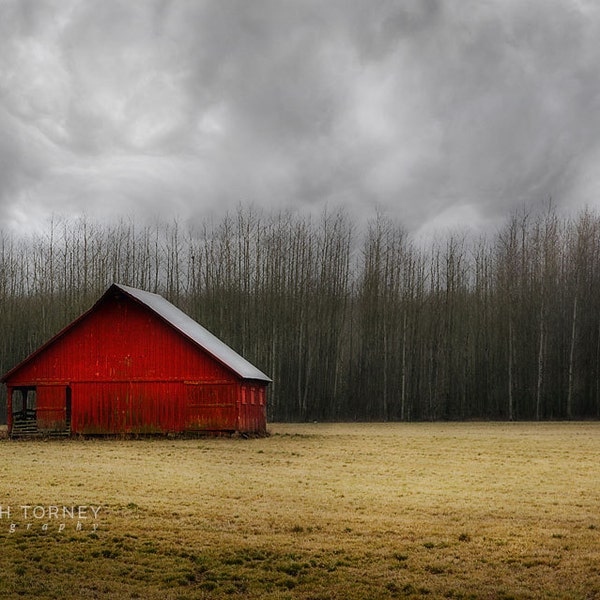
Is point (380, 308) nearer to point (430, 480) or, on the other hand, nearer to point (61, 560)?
point (430, 480)

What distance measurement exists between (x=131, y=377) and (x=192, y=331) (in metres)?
3.52

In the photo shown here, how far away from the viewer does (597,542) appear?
12.8 metres

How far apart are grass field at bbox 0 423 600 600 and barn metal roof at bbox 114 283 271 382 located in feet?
34.5

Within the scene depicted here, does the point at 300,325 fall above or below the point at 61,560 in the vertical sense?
above

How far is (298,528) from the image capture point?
1366cm

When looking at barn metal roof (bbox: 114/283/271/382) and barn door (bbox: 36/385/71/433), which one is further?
barn door (bbox: 36/385/71/433)

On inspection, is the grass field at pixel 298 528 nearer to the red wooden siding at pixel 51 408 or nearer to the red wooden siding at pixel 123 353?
the red wooden siding at pixel 123 353

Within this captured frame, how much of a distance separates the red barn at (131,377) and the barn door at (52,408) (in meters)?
0.04

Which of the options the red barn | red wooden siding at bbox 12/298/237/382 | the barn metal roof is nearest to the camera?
the barn metal roof

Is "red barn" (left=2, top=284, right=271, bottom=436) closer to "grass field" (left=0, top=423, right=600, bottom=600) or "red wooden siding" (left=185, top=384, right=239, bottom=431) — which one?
"red wooden siding" (left=185, top=384, right=239, bottom=431)

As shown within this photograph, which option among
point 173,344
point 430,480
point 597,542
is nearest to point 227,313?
point 173,344

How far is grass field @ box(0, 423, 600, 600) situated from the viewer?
1041 centimetres

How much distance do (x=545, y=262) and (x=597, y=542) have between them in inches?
2149

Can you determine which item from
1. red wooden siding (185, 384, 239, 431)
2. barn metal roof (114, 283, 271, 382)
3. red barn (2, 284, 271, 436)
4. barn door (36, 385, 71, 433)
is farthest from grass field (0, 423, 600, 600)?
barn door (36, 385, 71, 433)
